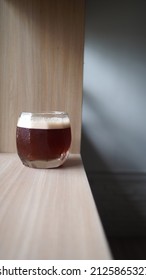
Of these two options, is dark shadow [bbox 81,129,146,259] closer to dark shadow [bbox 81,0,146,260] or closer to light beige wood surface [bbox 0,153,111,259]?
dark shadow [bbox 81,0,146,260]

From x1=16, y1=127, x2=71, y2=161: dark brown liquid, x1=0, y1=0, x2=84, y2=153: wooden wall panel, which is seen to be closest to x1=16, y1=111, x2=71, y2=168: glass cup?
x1=16, y1=127, x2=71, y2=161: dark brown liquid

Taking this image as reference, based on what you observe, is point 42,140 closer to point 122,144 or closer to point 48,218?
point 48,218

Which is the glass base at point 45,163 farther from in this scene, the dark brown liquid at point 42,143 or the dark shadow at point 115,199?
the dark shadow at point 115,199

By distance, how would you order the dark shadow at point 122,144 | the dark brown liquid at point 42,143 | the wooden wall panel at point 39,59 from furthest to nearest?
the dark shadow at point 122,144
the wooden wall panel at point 39,59
the dark brown liquid at point 42,143

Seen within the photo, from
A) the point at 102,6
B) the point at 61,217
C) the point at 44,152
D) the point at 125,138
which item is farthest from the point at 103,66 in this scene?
the point at 61,217

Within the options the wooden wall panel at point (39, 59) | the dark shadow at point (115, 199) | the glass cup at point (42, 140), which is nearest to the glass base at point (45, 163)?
the glass cup at point (42, 140)

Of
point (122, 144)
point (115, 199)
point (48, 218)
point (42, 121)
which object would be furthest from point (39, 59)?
point (115, 199)
